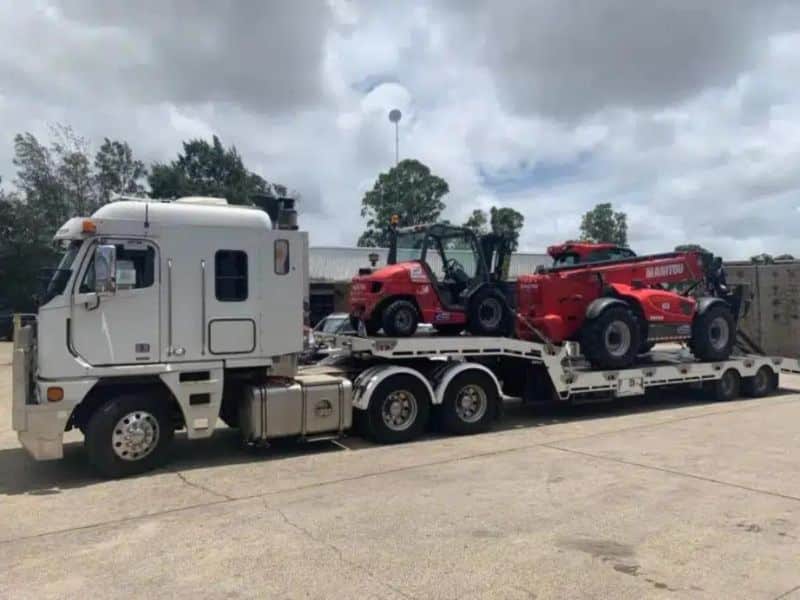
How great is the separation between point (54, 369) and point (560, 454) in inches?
237

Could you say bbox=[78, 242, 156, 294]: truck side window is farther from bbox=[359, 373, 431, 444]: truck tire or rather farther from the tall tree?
the tall tree

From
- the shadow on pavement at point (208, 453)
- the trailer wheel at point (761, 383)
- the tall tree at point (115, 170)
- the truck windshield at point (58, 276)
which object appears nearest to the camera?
the truck windshield at point (58, 276)

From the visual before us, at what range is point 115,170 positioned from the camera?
1678 inches

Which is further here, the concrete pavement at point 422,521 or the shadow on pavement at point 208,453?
the shadow on pavement at point 208,453

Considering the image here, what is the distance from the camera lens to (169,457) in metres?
8.98

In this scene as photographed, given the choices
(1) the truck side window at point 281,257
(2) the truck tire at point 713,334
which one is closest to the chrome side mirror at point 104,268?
(1) the truck side window at point 281,257

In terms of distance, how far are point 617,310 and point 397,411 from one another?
465 centimetres

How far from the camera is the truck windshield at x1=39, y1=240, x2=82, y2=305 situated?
25.6 ft

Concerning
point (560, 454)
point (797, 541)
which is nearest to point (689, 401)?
point (560, 454)

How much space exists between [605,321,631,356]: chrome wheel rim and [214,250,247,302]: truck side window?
650 cm

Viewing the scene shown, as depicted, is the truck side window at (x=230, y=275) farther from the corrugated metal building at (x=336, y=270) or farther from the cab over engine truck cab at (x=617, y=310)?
the corrugated metal building at (x=336, y=270)

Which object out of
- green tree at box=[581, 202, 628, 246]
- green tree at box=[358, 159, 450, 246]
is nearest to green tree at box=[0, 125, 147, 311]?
green tree at box=[358, 159, 450, 246]

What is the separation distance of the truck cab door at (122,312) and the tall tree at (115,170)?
118ft

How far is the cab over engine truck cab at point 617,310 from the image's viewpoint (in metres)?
12.2
